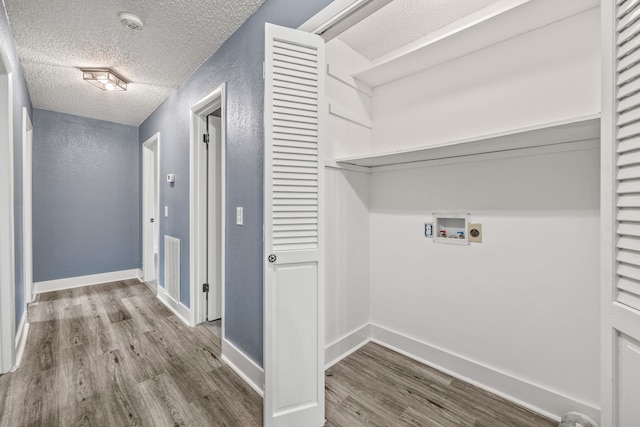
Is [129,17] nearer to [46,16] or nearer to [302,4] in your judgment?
[46,16]

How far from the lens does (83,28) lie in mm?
2062

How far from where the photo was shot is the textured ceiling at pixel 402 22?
5.71 ft

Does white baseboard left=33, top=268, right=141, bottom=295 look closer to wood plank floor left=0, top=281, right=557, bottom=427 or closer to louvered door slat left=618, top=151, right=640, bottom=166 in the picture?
wood plank floor left=0, top=281, right=557, bottom=427

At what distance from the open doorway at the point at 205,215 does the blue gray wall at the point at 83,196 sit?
2.51 meters

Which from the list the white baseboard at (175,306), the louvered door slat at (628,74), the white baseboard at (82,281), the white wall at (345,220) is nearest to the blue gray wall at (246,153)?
the white wall at (345,220)

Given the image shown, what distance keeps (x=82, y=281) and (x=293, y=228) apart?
4450 mm

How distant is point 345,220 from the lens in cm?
223

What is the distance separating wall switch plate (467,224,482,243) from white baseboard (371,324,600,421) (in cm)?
84

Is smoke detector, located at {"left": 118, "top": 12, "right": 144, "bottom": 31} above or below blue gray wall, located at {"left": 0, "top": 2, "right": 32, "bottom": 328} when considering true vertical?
above

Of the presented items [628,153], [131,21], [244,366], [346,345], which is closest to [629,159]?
[628,153]

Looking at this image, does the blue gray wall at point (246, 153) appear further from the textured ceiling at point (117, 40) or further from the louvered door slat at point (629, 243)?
the louvered door slat at point (629, 243)

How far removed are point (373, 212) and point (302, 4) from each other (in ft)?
5.25

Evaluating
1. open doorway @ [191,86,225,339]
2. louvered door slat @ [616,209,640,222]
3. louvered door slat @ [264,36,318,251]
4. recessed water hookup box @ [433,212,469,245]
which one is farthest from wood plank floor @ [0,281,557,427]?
louvered door slat @ [616,209,640,222]

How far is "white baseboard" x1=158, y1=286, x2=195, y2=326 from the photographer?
282cm
